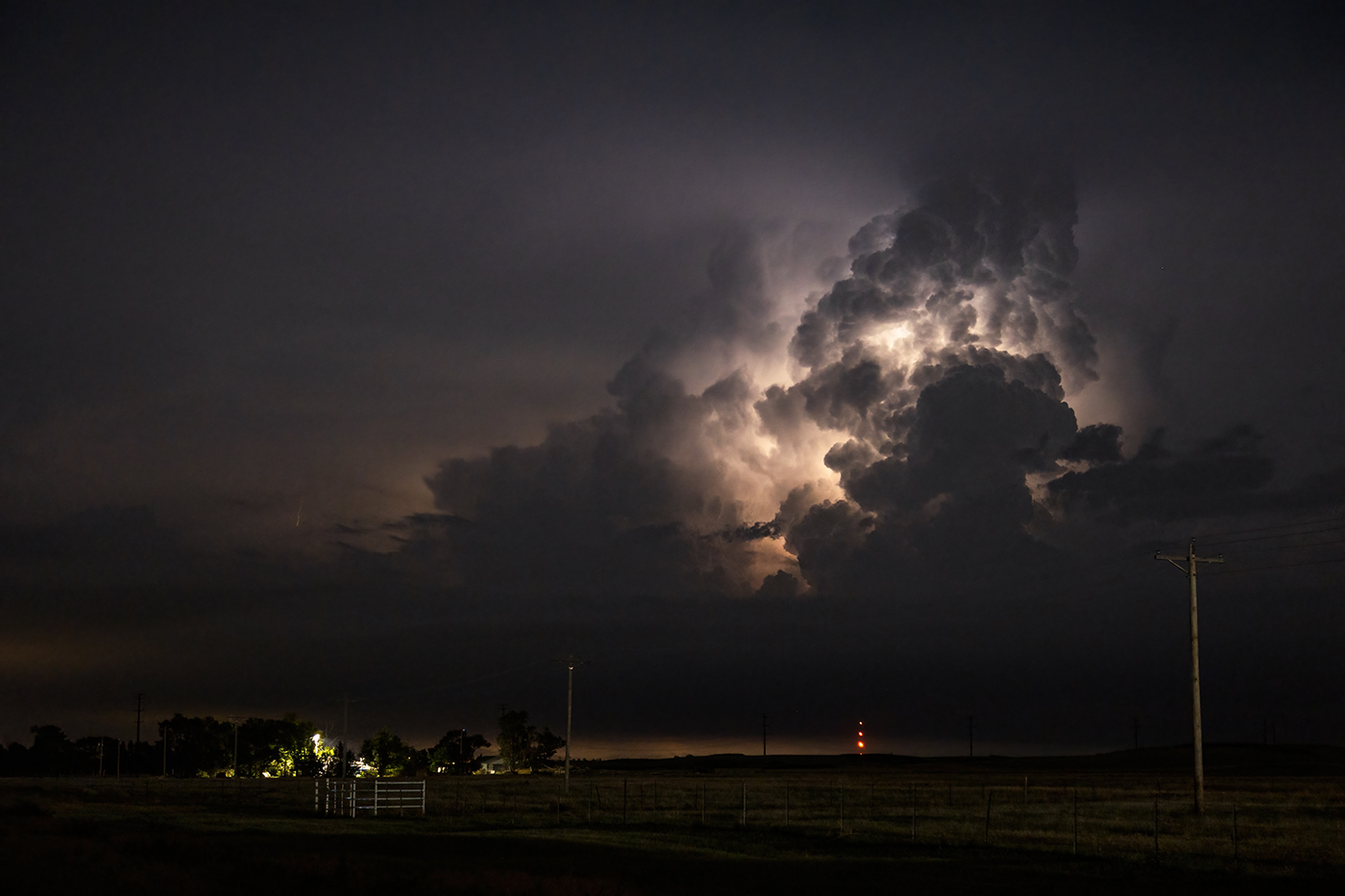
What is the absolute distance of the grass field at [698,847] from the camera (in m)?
28.0

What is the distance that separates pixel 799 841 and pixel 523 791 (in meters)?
48.4

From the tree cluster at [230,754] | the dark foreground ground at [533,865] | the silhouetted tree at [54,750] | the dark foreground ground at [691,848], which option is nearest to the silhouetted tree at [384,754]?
the tree cluster at [230,754]

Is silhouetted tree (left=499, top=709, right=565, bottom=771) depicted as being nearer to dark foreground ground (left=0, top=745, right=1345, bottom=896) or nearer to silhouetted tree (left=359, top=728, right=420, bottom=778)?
silhouetted tree (left=359, top=728, right=420, bottom=778)

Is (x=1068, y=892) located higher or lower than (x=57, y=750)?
higher

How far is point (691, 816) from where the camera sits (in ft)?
190

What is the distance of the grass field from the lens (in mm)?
27953

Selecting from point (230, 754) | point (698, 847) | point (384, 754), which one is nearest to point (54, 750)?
point (230, 754)

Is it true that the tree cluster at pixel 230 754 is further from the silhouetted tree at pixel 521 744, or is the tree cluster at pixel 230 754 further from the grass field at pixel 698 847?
the grass field at pixel 698 847

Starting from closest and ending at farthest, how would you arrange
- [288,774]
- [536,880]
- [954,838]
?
[536,880]
[954,838]
[288,774]

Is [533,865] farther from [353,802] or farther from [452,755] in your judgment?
[452,755]

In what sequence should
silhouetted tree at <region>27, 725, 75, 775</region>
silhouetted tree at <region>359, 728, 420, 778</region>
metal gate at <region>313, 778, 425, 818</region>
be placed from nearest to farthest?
metal gate at <region>313, 778, 425, 818</region> → silhouetted tree at <region>359, 728, 420, 778</region> → silhouetted tree at <region>27, 725, 75, 775</region>

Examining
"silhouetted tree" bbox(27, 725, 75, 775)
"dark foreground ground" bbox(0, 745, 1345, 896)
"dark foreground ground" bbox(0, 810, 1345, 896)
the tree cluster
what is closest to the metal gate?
"dark foreground ground" bbox(0, 745, 1345, 896)

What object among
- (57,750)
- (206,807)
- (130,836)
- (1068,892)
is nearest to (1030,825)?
(1068,892)

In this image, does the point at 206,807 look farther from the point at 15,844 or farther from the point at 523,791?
the point at 15,844
